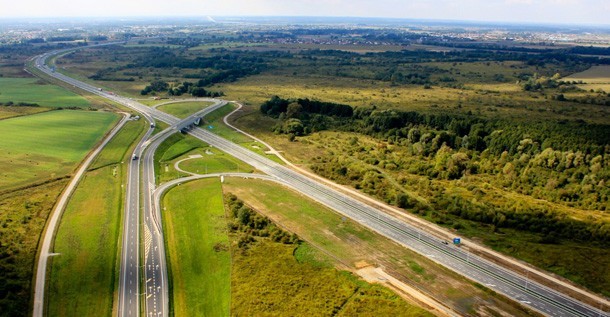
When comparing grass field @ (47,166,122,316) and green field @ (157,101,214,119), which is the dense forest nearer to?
green field @ (157,101,214,119)

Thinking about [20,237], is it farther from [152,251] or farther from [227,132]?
[227,132]

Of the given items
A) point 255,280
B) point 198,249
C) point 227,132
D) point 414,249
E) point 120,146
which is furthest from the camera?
point 227,132

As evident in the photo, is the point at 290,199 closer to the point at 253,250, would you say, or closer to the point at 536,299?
the point at 253,250

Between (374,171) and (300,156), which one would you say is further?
(300,156)

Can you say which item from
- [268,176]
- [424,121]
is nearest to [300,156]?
[268,176]

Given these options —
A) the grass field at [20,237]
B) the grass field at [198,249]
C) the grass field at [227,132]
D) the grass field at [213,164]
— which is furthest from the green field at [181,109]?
the grass field at [198,249]

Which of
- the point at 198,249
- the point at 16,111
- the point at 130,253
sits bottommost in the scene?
the point at 198,249

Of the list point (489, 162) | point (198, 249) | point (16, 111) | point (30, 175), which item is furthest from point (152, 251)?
point (16, 111)
